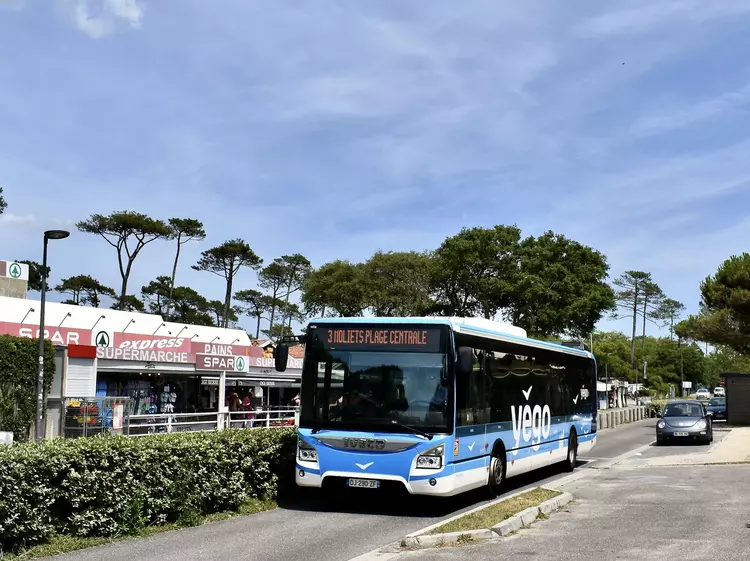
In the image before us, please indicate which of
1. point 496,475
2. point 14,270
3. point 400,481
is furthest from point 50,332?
point 400,481

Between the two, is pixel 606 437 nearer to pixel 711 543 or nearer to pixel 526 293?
pixel 526 293

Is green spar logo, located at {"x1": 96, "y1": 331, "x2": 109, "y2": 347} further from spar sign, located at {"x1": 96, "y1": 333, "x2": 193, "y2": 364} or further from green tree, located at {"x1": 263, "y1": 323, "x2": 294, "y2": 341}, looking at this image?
green tree, located at {"x1": 263, "y1": 323, "x2": 294, "y2": 341}

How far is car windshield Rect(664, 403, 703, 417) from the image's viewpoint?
2823 cm

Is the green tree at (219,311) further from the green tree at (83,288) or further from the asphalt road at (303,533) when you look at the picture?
the asphalt road at (303,533)

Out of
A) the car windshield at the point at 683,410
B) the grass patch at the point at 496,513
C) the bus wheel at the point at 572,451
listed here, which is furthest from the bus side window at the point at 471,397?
the car windshield at the point at 683,410

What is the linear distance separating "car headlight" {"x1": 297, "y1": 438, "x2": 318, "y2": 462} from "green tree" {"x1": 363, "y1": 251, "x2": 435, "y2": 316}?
45.8 m

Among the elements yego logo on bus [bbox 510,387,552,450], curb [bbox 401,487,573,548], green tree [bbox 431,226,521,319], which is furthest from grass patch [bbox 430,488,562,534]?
green tree [bbox 431,226,521,319]

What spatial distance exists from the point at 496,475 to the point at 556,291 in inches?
1654

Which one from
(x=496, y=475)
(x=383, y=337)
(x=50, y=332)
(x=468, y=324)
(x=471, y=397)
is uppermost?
(x=50, y=332)

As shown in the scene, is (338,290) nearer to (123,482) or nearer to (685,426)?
A: (685,426)

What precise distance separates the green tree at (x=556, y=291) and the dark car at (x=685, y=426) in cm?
2468

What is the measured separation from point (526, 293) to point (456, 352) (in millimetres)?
42361

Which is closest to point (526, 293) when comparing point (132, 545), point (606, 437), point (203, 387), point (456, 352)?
point (606, 437)

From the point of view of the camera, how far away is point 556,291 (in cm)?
5422
